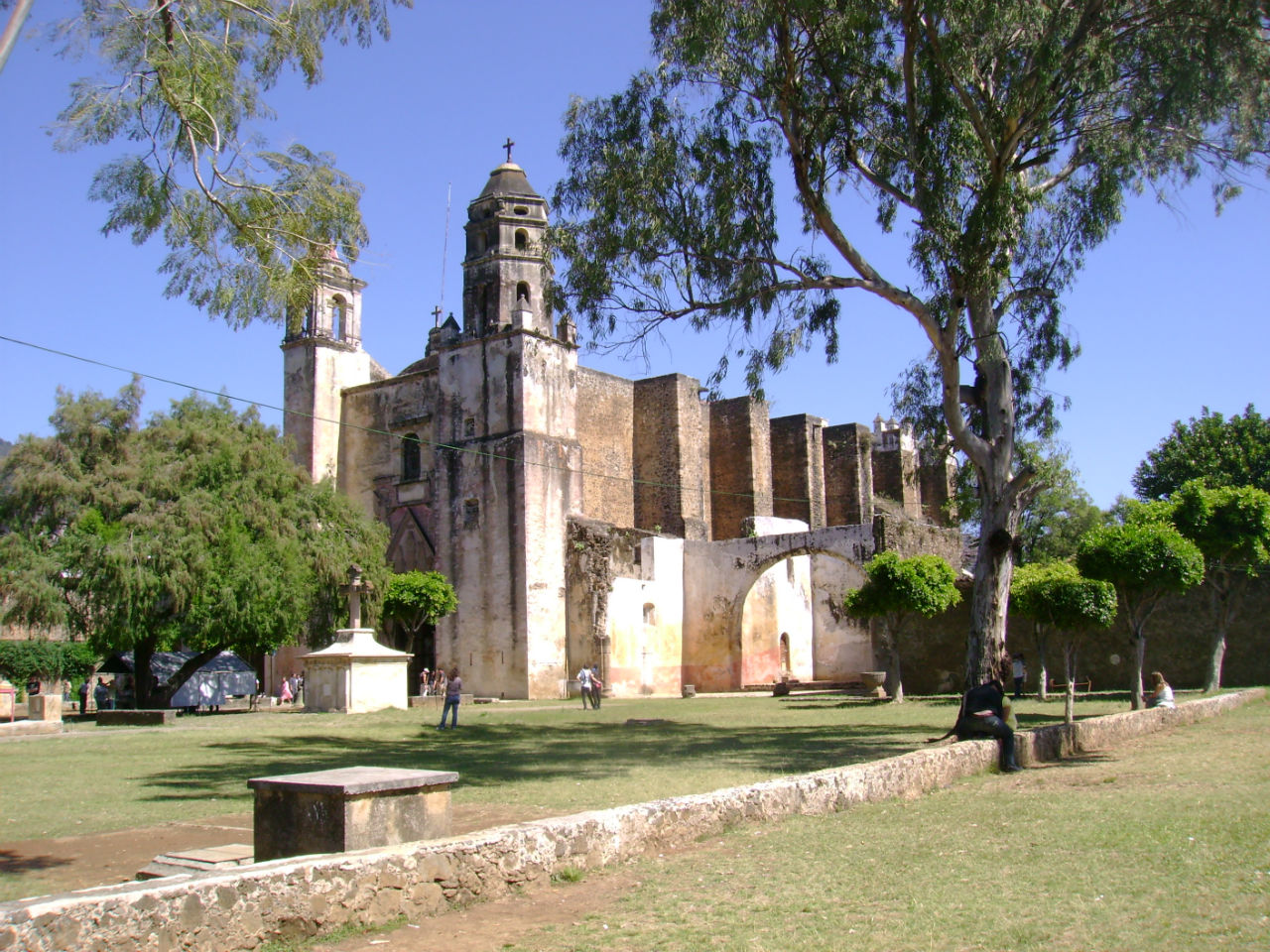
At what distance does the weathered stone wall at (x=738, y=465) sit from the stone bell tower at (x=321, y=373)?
476 inches

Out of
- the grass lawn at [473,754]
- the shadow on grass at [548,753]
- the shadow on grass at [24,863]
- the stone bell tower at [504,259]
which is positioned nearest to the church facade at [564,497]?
the stone bell tower at [504,259]

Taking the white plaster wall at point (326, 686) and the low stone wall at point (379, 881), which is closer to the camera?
the low stone wall at point (379, 881)

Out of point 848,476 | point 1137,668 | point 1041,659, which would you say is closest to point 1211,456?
point 848,476

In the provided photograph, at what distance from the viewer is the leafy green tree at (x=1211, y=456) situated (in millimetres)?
33750

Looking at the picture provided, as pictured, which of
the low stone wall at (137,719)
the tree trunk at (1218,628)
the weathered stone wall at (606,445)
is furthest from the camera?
the weathered stone wall at (606,445)

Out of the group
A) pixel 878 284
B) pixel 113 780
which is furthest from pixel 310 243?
pixel 878 284

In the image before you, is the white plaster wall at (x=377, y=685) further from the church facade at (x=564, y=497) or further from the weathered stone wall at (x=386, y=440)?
the weathered stone wall at (x=386, y=440)

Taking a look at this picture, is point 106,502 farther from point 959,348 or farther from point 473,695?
point 959,348

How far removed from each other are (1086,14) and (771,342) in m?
5.01

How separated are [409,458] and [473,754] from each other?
65.4ft

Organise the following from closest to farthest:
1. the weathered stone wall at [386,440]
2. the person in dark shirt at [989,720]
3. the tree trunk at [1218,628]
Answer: the person in dark shirt at [989,720] < the tree trunk at [1218,628] < the weathered stone wall at [386,440]

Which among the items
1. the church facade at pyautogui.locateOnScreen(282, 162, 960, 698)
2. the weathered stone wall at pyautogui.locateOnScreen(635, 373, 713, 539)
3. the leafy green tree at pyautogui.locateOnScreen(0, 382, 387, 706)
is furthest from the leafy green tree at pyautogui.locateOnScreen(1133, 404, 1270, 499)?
the leafy green tree at pyautogui.locateOnScreen(0, 382, 387, 706)

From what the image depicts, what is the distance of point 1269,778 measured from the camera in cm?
819

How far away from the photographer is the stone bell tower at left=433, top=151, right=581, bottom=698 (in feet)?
91.4
